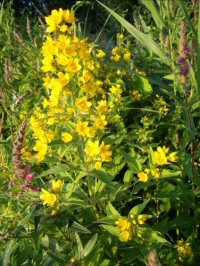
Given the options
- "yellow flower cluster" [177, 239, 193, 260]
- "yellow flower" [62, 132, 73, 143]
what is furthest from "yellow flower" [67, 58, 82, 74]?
"yellow flower cluster" [177, 239, 193, 260]

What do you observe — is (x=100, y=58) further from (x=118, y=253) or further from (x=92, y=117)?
(x=118, y=253)

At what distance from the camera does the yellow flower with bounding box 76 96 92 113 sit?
1.32 m

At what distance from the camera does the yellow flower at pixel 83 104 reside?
1.32m

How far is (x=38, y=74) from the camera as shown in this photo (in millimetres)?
2213

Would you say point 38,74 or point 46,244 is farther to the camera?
point 38,74

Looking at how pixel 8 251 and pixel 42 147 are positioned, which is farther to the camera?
pixel 42 147

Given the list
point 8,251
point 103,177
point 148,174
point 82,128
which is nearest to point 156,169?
point 148,174

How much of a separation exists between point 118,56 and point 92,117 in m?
0.83

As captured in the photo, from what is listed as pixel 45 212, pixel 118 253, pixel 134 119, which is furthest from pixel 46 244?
pixel 134 119

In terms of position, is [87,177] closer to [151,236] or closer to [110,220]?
[110,220]

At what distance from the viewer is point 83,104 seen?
132 centimetres

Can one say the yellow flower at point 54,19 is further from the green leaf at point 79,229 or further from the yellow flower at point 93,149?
the green leaf at point 79,229

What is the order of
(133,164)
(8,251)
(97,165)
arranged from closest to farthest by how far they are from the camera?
(8,251) < (97,165) < (133,164)

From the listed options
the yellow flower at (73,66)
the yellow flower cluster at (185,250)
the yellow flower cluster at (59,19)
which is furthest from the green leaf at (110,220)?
the yellow flower cluster at (59,19)
